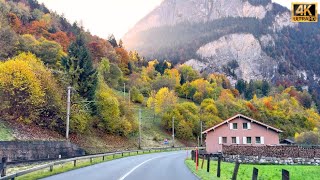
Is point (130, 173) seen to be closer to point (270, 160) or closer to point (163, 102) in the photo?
point (270, 160)

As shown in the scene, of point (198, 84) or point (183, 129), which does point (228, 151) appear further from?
point (198, 84)

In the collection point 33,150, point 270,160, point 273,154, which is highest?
point 33,150

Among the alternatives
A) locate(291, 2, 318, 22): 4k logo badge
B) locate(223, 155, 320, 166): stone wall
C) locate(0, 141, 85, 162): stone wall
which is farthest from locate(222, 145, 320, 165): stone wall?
locate(291, 2, 318, 22): 4k logo badge

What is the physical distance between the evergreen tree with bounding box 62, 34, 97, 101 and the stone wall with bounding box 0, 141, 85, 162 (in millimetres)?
20430

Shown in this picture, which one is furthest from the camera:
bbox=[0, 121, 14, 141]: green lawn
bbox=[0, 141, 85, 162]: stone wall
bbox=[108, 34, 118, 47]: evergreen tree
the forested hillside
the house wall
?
bbox=[108, 34, 118, 47]: evergreen tree

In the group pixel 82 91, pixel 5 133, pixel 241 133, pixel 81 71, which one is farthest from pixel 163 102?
pixel 5 133

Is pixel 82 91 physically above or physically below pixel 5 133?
above

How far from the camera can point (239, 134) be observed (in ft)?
201

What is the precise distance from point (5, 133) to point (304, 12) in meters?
38.6

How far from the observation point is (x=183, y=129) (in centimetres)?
9281

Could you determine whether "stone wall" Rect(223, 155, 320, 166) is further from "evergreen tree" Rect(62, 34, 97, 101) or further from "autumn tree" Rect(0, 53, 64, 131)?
"evergreen tree" Rect(62, 34, 97, 101)

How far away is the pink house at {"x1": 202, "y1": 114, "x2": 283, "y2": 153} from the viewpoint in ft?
198

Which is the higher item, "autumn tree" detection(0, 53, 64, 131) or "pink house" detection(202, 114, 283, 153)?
"autumn tree" detection(0, 53, 64, 131)

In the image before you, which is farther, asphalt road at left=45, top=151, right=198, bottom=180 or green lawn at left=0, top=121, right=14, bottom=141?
green lawn at left=0, top=121, right=14, bottom=141
